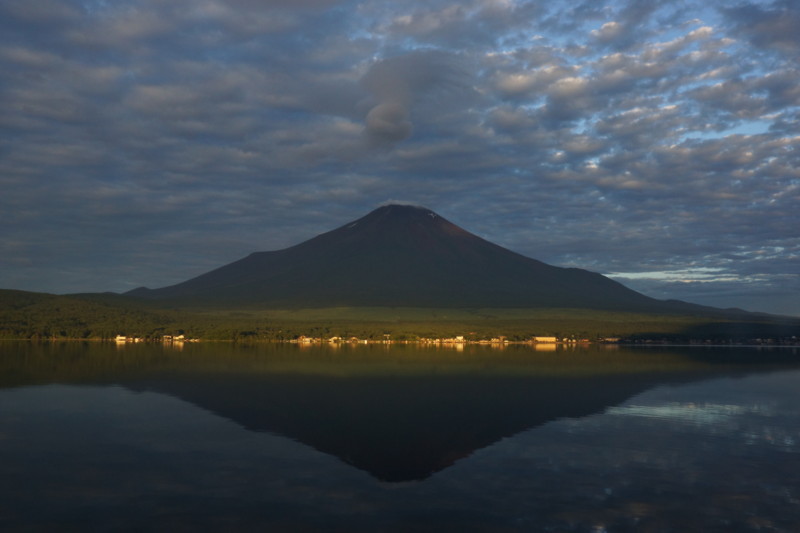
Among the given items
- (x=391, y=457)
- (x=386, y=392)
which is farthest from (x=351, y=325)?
(x=391, y=457)

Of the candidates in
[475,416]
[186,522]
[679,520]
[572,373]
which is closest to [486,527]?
[679,520]

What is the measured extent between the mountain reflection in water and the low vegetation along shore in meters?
68.9

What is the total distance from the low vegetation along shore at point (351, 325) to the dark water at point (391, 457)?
99.7 metres

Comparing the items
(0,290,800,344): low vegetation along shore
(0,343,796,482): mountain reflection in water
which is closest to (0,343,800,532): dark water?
(0,343,796,482): mountain reflection in water

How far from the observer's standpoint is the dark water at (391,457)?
18.4m

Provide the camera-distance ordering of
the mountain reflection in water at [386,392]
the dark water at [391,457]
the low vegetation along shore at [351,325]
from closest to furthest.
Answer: the dark water at [391,457] → the mountain reflection in water at [386,392] → the low vegetation along shore at [351,325]

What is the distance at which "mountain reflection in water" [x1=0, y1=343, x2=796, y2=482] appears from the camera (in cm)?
2903

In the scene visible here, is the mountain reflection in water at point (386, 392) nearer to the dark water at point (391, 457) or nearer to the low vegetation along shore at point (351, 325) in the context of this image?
the dark water at point (391, 457)

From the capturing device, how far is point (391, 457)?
26.0 m

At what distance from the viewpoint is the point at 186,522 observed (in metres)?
17.5

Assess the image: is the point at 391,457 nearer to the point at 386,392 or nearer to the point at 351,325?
the point at 386,392

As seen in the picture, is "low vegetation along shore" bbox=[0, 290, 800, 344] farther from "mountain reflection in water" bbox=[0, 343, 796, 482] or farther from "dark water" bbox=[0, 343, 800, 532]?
"dark water" bbox=[0, 343, 800, 532]

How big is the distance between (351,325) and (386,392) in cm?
11772

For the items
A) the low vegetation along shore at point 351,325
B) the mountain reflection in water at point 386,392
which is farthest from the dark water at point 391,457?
the low vegetation along shore at point 351,325
